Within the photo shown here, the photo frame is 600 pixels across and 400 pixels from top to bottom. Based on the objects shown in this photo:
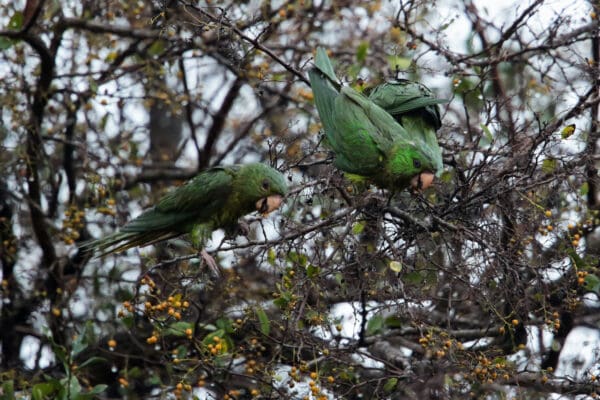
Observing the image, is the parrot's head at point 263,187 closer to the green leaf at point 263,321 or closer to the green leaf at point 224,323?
the green leaf at point 263,321

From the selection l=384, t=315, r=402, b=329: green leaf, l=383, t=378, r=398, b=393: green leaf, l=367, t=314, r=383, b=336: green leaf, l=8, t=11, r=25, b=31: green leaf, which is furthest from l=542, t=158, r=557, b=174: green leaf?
l=8, t=11, r=25, b=31: green leaf

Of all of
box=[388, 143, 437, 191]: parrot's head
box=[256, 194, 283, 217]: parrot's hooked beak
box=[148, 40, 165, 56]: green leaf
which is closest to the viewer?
box=[388, 143, 437, 191]: parrot's head

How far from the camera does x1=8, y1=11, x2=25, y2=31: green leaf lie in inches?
225

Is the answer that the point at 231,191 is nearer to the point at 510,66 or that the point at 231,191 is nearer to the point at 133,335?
the point at 133,335

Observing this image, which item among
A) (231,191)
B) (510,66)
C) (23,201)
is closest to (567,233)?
(231,191)

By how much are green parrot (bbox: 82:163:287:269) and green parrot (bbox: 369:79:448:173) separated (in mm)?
985

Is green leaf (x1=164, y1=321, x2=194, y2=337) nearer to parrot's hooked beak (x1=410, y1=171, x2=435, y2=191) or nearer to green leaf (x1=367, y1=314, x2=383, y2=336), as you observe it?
green leaf (x1=367, y1=314, x2=383, y2=336)

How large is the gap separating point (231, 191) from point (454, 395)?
1793 mm

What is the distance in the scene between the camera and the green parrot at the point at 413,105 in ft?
16.5

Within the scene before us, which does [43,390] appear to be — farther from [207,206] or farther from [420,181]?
[420,181]

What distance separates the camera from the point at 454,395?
3791 millimetres

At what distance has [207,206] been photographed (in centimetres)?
481

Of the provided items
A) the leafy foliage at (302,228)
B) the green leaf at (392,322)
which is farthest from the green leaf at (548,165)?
the green leaf at (392,322)

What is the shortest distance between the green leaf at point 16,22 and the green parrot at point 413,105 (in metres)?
2.66
